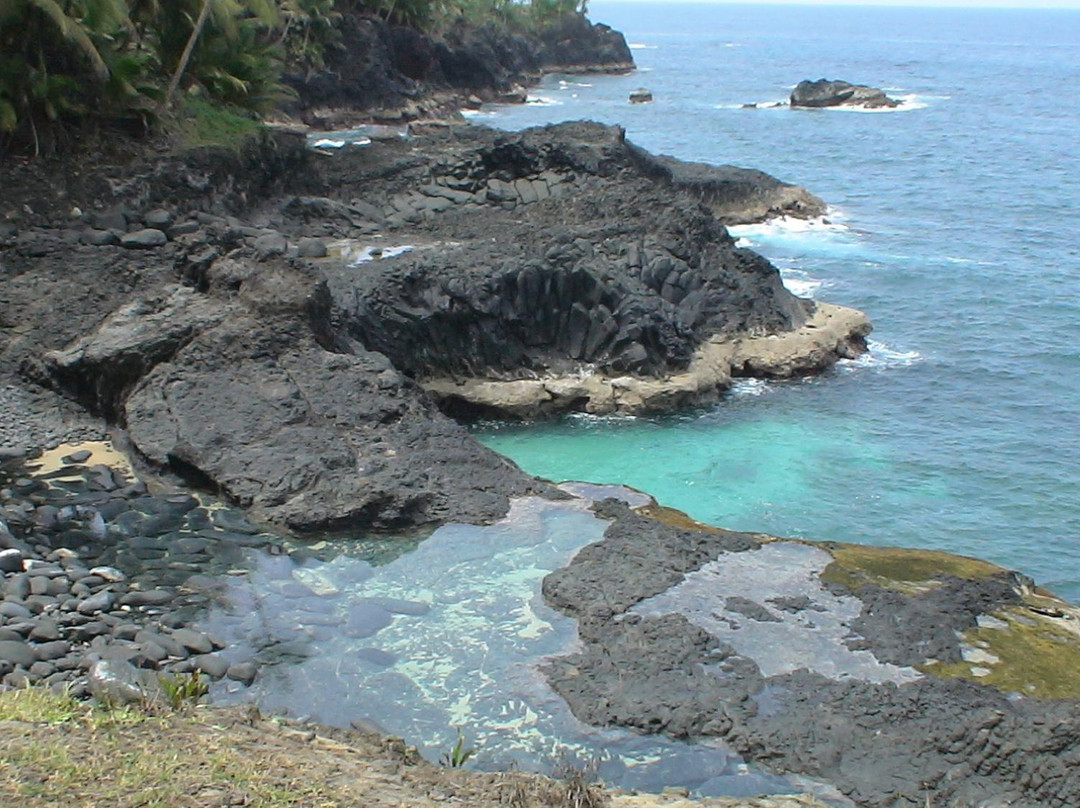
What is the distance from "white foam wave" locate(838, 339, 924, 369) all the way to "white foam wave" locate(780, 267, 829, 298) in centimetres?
370

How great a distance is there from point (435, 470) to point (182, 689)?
6177mm

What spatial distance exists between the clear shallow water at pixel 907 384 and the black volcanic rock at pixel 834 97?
34.8 ft

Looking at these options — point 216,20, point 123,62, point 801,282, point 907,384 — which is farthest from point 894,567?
point 216,20

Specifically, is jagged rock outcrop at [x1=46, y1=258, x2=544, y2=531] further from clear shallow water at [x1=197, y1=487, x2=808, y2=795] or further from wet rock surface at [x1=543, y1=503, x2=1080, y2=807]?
wet rock surface at [x1=543, y1=503, x2=1080, y2=807]

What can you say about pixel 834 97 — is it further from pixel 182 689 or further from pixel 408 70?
pixel 182 689

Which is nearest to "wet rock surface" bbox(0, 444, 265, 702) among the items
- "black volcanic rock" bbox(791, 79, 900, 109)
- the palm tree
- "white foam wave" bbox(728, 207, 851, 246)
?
the palm tree

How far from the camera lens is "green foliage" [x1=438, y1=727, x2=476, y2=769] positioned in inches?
415

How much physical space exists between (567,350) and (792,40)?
161m

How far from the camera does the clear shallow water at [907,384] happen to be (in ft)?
68.7

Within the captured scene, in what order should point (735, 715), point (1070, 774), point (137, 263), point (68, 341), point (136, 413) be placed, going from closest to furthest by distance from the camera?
point (1070, 774) < point (735, 715) < point (136, 413) < point (68, 341) < point (137, 263)

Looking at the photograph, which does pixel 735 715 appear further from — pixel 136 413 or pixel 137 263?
pixel 137 263

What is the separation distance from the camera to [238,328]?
17500 millimetres

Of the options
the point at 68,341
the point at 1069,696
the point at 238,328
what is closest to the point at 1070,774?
the point at 1069,696

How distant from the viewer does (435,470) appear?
53.3 ft
